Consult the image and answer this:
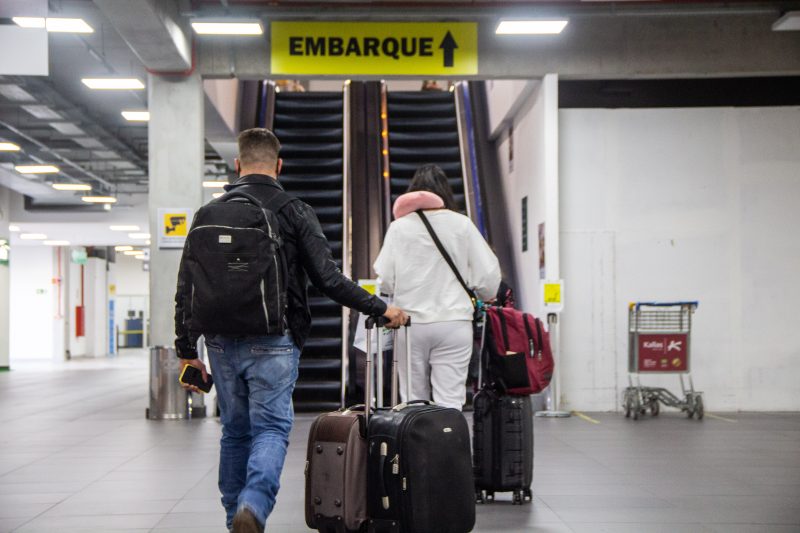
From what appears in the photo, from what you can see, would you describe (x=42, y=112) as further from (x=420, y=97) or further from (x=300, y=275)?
(x=300, y=275)

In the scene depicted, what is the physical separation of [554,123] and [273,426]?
Answer: 6.98 meters

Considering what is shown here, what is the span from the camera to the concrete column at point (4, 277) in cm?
2134

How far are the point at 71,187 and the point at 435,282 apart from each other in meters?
17.5

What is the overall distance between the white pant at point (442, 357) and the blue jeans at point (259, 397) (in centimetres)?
101

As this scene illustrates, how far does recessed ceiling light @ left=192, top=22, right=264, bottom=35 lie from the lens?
8875 millimetres

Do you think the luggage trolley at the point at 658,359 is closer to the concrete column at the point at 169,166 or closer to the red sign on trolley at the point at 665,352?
the red sign on trolley at the point at 665,352

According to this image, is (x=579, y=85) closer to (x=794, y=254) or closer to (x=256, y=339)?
(x=794, y=254)

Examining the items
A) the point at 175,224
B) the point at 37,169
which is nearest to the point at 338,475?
the point at 175,224

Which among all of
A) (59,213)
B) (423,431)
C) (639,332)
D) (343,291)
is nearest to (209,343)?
(343,291)

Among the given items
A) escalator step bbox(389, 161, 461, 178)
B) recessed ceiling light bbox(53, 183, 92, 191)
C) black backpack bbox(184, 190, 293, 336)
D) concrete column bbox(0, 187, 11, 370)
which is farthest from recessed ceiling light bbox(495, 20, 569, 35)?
concrete column bbox(0, 187, 11, 370)

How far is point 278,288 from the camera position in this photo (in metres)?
3.35

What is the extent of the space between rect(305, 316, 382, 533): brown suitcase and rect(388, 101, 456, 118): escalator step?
1105 cm

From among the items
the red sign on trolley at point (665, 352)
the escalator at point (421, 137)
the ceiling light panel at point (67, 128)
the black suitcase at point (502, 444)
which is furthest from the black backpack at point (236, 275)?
the ceiling light panel at point (67, 128)

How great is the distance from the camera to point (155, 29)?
27.4ft
